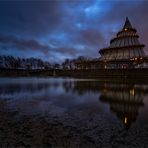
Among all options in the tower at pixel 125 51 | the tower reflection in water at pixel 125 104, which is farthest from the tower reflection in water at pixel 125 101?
the tower at pixel 125 51

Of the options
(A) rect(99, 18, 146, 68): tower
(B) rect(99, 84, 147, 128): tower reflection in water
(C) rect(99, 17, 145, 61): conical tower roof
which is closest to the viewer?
(B) rect(99, 84, 147, 128): tower reflection in water

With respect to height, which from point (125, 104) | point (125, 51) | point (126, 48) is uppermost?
point (126, 48)

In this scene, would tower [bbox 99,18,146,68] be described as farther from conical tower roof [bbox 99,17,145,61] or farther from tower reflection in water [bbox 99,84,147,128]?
tower reflection in water [bbox 99,84,147,128]

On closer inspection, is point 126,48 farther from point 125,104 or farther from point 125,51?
point 125,104

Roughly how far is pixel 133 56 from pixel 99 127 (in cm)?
6597

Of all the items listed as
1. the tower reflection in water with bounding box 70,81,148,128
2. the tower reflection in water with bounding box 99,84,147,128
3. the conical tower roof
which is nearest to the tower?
the conical tower roof

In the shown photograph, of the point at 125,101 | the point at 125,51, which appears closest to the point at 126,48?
the point at 125,51

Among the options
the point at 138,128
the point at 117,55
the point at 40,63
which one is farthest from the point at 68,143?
the point at 40,63

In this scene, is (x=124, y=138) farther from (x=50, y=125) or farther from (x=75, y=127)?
(x=50, y=125)

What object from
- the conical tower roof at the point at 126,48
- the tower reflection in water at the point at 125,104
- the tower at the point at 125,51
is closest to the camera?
the tower reflection in water at the point at 125,104

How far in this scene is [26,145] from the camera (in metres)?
6.46

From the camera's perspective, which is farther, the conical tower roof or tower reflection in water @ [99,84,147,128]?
the conical tower roof

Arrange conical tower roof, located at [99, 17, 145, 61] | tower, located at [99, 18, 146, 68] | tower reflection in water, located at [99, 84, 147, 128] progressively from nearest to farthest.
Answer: tower reflection in water, located at [99, 84, 147, 128], tower, located at [99, 18, 146, 68], conical tower roof, located at [99, 17, 145, 61]

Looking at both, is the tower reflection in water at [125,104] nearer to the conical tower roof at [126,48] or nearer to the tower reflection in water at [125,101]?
the tower reflection in water at [125,101]
